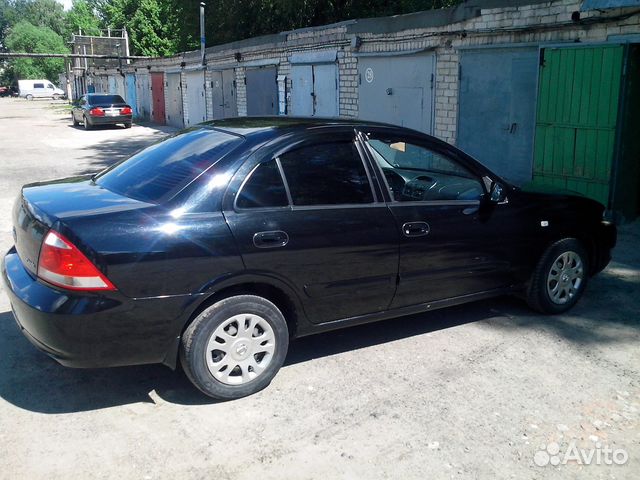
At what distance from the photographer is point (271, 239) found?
12.3 ft

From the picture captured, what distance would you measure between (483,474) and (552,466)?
37 centimetres

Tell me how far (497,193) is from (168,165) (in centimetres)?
234

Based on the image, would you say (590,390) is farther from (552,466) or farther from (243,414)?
(243,414)

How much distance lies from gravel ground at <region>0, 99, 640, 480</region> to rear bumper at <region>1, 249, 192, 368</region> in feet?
1.34

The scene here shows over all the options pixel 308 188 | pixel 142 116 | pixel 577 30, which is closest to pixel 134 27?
pixel 142 116

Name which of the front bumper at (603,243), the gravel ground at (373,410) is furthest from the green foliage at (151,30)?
the gravel ground at (373,410)

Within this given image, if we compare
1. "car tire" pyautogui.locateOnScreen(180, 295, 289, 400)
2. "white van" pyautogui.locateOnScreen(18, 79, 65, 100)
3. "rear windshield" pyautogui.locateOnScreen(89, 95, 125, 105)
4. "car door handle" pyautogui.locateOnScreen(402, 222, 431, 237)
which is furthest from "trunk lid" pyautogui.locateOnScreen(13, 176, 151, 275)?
"white van" pyautogui.locateOnScreen(18, 79, 65, 100)

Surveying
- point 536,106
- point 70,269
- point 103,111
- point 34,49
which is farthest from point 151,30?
point 34,49

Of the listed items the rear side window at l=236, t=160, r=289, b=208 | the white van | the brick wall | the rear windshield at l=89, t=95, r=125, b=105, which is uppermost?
the white van

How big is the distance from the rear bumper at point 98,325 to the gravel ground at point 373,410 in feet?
1.34

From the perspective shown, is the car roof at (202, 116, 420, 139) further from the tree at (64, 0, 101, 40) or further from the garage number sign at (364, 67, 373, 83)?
the tree at (64, 0, 101, 40)

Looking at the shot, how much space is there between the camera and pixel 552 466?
125 inches

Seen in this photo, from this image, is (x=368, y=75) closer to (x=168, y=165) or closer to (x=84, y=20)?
(x=168, y=165)

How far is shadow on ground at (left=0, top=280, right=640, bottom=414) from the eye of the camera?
150 inches
